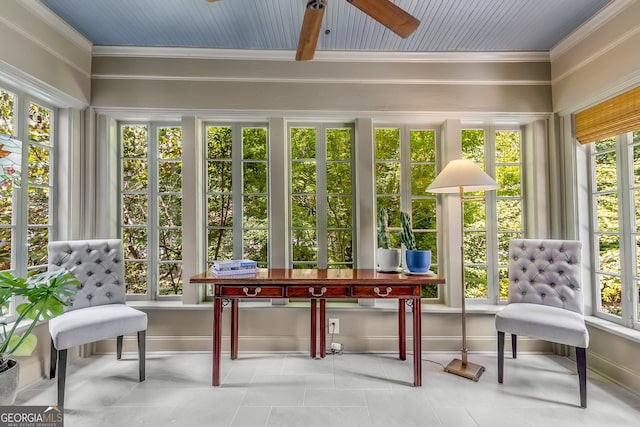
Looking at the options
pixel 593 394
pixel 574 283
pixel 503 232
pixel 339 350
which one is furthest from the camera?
pixel 503 232

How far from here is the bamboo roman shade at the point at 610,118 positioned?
2.32m

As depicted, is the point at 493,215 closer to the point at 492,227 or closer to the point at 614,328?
the point at 492,227

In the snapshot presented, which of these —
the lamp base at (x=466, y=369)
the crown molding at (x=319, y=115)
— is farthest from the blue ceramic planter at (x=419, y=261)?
the crown molding at (x=319, y=115)

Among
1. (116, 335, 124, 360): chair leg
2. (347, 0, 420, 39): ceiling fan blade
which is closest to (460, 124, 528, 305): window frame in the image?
(347, 0, 420, 39): ceiling fan blade

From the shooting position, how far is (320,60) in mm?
2996

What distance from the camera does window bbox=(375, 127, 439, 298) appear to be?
311 cm

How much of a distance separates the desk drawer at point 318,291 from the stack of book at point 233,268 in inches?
14.4

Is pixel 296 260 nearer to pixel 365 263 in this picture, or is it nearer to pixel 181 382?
pixel 365 263

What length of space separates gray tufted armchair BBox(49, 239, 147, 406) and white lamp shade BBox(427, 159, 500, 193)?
2.54m

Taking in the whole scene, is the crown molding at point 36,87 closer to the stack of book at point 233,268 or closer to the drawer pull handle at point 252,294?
the stack of book at point 233,268

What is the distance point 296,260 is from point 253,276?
827mm

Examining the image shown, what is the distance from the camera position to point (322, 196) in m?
3.13

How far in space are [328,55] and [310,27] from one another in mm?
1200

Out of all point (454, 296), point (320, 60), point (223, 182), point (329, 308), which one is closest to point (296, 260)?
point (329, 308)
